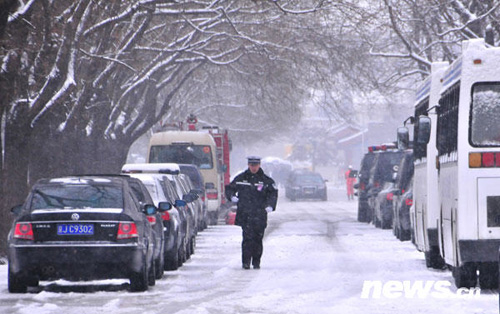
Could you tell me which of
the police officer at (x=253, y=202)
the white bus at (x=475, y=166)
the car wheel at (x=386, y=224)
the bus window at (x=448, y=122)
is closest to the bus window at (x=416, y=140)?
the bus window at (x=448, y=122)

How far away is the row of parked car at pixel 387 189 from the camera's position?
2611 centimetres

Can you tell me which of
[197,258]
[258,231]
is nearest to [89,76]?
[197,258]

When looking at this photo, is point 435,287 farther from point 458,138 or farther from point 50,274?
point 50,274

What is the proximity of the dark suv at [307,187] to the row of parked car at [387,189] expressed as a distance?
27189 mm

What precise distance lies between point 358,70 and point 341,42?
5.60ft

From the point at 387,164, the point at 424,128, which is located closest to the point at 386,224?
the point at 387,164

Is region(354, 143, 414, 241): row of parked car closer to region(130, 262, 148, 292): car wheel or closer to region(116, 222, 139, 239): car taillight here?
region(130, 262, 148, 292): car wheel

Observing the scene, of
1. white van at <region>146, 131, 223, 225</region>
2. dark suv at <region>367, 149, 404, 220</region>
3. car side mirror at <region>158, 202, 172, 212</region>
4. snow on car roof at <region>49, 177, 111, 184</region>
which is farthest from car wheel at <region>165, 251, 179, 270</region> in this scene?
white van at <region>146, 131, 223, 225</region>

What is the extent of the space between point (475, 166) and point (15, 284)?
17.4 ft

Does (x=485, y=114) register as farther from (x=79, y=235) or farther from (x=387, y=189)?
(x=387, y=189)

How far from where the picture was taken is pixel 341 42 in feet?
125

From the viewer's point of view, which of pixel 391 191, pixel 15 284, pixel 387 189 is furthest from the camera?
pixel 387 189

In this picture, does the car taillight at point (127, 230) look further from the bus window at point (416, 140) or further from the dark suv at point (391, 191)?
the dark suv at point (391, 191)

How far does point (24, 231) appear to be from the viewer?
14.3 metres
